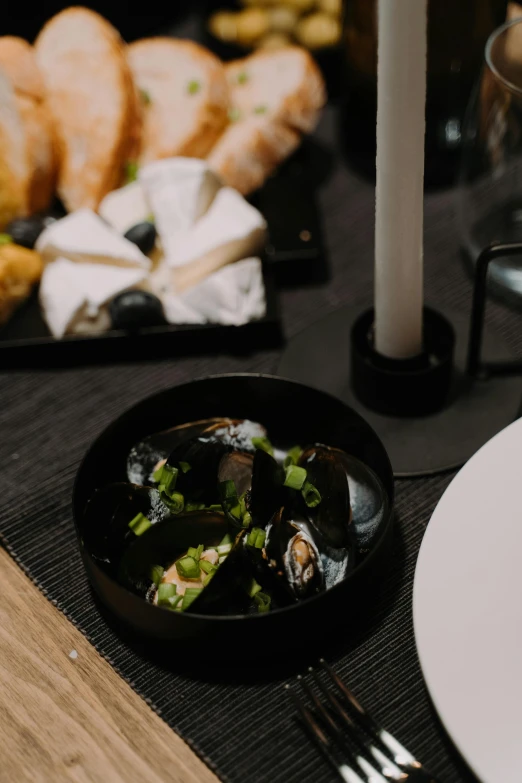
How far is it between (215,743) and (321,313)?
52 centimetres

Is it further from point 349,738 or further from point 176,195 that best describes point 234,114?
point 349,738

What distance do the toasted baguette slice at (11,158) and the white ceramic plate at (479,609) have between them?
647mm

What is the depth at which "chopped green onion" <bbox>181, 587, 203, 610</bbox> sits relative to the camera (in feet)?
1.96

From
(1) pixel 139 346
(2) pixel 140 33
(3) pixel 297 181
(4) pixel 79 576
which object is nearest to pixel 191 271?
(1) pixel 139 346

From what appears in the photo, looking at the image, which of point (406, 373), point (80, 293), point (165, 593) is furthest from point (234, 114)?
point (165, 593)

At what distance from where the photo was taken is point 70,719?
0.63m

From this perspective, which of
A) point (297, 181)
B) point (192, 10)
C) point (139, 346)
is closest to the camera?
point (139, 346)

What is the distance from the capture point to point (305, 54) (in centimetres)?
120

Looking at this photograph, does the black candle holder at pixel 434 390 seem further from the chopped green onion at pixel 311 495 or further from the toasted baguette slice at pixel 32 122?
the toasted baguette slice at pixel 32 122

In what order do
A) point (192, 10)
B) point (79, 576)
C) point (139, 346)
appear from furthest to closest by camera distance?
point (192, 10) < point (139, 346) < point (79, 576)

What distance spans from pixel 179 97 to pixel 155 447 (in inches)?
23.1

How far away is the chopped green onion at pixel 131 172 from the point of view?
3.61 feet

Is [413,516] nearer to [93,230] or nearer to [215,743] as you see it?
[215,743]

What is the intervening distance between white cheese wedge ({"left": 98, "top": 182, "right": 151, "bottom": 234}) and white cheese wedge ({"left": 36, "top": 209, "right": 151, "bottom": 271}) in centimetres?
5
